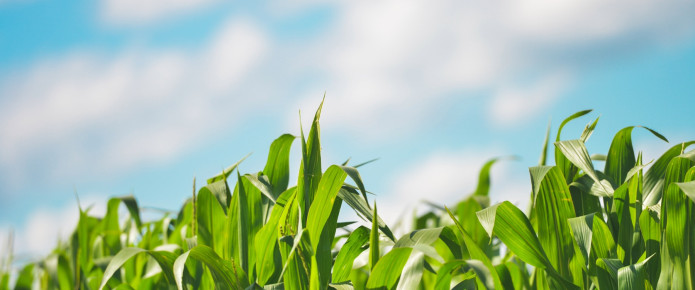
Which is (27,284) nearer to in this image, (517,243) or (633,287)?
(517,243)

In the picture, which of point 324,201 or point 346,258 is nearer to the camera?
point 324,201

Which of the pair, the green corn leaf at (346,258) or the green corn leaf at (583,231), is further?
the green corn leaf at (346,258)

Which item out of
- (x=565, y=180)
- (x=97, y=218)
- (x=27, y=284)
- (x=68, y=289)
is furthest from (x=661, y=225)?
(x=27, y=284)

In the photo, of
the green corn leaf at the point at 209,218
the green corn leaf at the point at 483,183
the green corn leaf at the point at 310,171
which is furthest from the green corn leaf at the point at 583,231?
the green corn leaf at the point at 483,183

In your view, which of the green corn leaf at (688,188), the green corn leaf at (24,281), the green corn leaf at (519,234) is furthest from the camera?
the green corn leaf at (24,281)

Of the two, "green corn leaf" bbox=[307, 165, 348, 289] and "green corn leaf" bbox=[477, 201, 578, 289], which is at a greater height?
"green corn leaf" bbox=[307, 165, 348, 289]

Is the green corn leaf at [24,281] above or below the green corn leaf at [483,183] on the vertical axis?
below

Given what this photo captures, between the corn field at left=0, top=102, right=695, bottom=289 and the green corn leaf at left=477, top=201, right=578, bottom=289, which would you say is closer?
the corn field at left=0, top=102, right=695, bottom=289

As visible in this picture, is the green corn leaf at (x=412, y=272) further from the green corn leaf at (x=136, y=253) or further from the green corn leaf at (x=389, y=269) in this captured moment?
the green corn leaf at (x=136, y=253)

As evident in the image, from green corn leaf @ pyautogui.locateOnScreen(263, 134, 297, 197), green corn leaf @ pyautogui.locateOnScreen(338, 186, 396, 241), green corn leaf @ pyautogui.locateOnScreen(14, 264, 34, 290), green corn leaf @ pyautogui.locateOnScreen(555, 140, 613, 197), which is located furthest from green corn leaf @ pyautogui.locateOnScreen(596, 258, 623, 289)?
green corn leaf @ pyautogui.locateOnScreen(14, 264, 34, 290)

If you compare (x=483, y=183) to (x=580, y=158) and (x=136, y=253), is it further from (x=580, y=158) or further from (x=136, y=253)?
(x=136, y=253)

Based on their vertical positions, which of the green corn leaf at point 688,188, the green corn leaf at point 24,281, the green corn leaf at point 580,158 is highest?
the green corn leaf at point 580,158

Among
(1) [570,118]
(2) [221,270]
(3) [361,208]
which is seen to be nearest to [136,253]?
(2) [221,270]

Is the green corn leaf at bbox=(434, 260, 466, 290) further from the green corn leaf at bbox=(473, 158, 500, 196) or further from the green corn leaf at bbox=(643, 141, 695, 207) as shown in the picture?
the green corn leaf at bbox=(473, 158, 500, 196)
